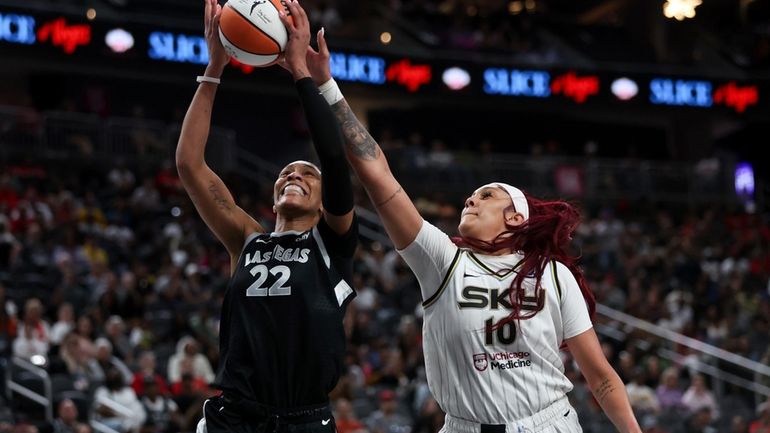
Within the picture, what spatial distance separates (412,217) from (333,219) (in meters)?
0.35

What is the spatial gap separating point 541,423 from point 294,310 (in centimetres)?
118

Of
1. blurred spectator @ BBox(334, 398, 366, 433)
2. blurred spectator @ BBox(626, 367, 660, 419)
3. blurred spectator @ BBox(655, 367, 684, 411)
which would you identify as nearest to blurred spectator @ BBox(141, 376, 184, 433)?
blurred spectator @ BBox(334, 398, 366, 433)

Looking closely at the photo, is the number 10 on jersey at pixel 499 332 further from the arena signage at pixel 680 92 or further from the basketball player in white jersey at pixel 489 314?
the arena signage at pixel 680 92

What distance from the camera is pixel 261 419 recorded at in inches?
207

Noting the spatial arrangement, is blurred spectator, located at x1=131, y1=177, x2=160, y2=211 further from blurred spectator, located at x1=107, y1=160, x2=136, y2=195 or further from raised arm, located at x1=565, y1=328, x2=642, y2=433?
raised arm, located at x1=565, y1=328, x2=642, y2=433

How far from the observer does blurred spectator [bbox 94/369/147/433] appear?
12.4 m

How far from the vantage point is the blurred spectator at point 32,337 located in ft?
43.5

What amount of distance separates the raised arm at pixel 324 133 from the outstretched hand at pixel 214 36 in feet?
1.28

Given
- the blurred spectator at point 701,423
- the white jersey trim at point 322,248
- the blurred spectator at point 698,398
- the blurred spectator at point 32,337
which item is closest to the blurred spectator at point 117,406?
the blurred spectator at point 32,337

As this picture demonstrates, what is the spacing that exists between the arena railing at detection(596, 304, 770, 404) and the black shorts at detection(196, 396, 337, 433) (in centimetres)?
1306

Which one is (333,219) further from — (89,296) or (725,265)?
(725,265)

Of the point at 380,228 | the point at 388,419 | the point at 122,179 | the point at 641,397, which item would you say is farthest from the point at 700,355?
the point at 122,179

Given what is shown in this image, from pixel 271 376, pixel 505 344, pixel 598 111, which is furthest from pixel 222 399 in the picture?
pixel 598 111

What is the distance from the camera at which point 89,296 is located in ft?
50.7
